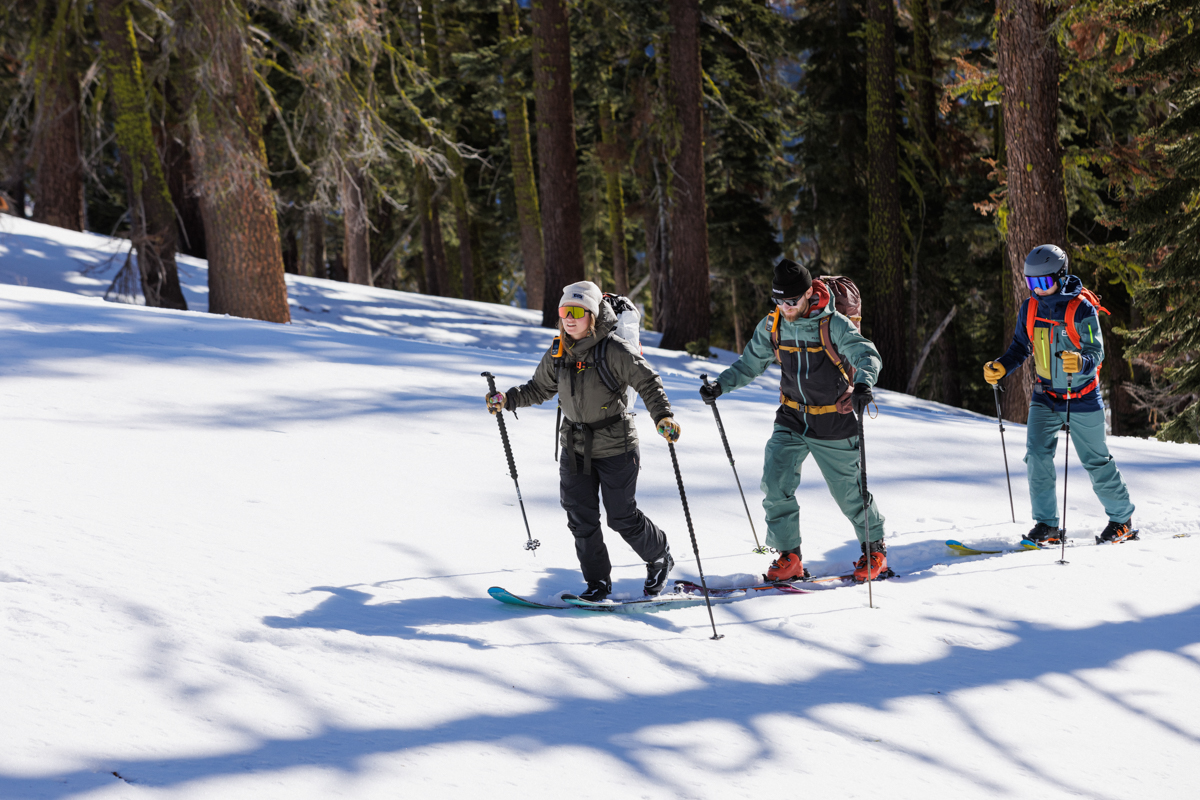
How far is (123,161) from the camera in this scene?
12.5 m

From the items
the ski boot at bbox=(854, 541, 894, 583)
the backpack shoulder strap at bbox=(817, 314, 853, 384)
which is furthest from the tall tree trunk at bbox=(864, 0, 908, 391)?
the backpack shoulder strap at bbox=(817, 314, 853, 384)

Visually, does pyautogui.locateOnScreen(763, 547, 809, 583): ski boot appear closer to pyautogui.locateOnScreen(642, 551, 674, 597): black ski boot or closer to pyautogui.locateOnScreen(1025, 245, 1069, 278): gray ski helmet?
pyautogui.locateOnScreen(642, 551, 674, 597): black ski boot

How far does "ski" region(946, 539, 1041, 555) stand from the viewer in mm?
5930

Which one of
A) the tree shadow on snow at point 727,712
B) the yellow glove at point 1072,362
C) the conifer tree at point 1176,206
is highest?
the conifer tree at point 1176,206

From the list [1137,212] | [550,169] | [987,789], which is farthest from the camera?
[550,169]

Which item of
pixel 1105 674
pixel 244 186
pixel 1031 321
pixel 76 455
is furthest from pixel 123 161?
pixel 1105 674

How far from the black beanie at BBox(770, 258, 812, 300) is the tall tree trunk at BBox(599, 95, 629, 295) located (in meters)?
15.7

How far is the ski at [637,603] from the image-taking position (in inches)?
180

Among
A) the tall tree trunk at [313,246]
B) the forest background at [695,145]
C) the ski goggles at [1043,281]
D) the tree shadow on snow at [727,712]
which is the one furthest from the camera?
the tall tree trunk at [313,246]

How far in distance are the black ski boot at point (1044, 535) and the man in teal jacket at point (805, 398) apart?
1423 millimetres

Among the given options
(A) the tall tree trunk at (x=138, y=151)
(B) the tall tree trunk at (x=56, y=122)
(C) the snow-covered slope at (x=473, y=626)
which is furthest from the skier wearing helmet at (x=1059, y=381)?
(B) the tall tree trunk at (x=56, y=122)

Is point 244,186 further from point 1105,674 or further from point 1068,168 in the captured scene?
point 1068,168

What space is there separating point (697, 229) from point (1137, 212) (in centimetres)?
700

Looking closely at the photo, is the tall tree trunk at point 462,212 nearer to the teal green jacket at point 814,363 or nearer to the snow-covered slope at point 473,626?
the snow-covered slope at point 473,626
